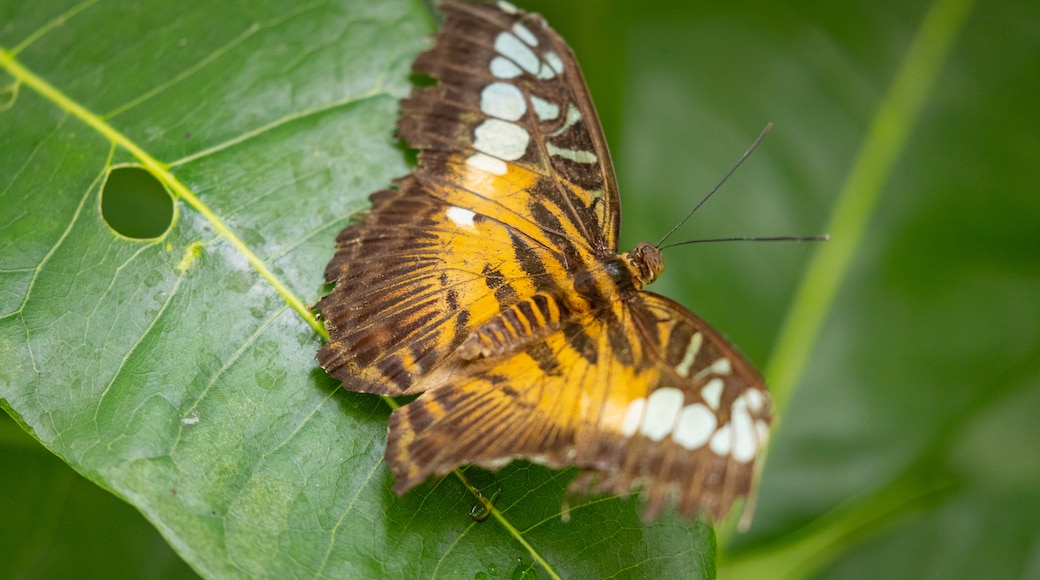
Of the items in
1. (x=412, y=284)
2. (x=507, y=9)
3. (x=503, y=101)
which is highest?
(x=507, y=9)

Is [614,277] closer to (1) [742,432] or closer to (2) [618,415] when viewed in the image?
(2) [618,415]

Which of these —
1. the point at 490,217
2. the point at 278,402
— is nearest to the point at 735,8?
the point at 490,217

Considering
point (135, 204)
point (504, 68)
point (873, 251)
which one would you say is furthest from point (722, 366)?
point (135, 204)

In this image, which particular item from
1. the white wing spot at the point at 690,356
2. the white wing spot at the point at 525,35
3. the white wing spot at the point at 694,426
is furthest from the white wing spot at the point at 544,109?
the white wing spot at the point at 694,426

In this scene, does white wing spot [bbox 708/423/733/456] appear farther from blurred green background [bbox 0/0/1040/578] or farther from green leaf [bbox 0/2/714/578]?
blurred green background [bbox 0/0/1040/578]

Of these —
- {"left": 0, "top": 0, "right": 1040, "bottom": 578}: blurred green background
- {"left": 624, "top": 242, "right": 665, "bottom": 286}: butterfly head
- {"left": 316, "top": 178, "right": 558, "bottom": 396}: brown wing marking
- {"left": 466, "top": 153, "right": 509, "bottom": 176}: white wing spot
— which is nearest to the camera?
{"left": 316, "top": 178, "right": 558, "bottom": 396}: brown wing marking

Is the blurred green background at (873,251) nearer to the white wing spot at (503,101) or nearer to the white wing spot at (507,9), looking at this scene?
the white wing spot at (507,9)

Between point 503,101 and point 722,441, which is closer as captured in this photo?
point 722,441

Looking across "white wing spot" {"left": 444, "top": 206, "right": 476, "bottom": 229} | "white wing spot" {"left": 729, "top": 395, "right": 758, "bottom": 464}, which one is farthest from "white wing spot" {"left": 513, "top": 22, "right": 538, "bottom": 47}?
"white wing spot" {"left": 729, "top": 395, "right": 758, "bottom": 464}

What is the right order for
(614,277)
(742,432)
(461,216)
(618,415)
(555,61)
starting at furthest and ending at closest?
(555,61) → (461,216) → (614,277) → (618,415) → (742,432)
